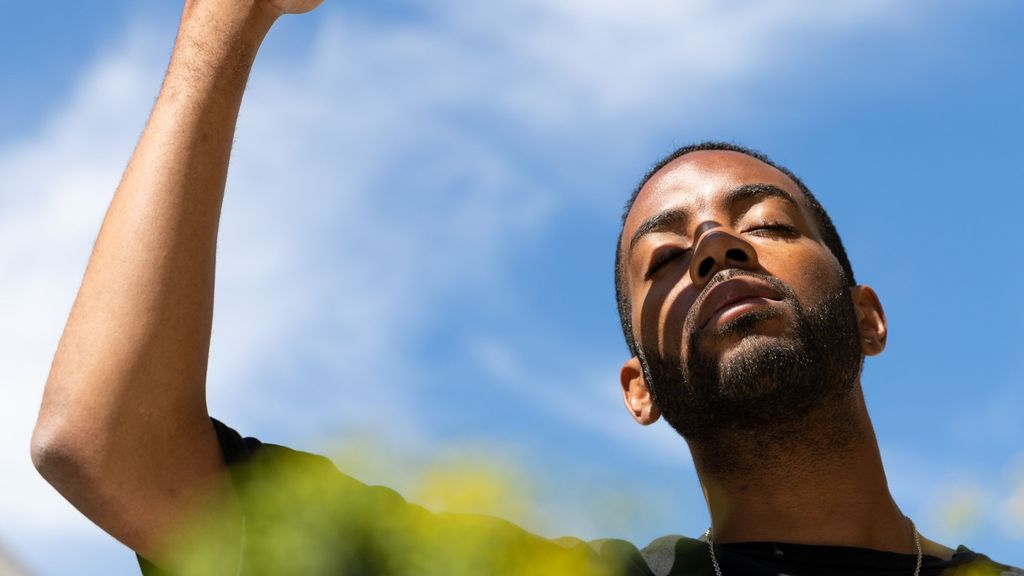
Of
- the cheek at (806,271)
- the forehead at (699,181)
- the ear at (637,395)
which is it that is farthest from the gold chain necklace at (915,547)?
the forehead at (699,181)

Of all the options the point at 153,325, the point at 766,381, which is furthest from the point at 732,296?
the point at 153,325

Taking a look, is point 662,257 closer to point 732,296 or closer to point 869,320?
point 732,296

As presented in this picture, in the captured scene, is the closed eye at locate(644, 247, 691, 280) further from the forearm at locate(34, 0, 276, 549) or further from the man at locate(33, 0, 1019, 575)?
the forearm at locate(34, 0, 276, 549)

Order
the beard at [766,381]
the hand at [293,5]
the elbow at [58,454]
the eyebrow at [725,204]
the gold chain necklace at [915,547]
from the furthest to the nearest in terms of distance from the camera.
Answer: the eyebrow at [725,204], the beard at [766,381], the gold chain necklace at [915,547], the hand at [293,5], the elbow at [58,454]

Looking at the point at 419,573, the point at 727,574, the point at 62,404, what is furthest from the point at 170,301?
the point at 727,574

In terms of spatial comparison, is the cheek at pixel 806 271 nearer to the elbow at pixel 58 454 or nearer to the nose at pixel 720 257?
the nose at pixel 720 257

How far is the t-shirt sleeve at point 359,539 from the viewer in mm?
882

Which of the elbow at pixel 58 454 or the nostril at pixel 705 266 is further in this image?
the nostril at pixel 705 266

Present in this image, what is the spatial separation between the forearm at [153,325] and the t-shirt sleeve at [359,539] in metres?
0.69

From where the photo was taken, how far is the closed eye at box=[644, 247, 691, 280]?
10.3 ft

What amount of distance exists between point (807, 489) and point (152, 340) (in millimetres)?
1867

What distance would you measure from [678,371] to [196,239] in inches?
61.9

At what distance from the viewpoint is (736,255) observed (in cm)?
292

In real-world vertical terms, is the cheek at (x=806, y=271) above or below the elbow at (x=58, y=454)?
above
